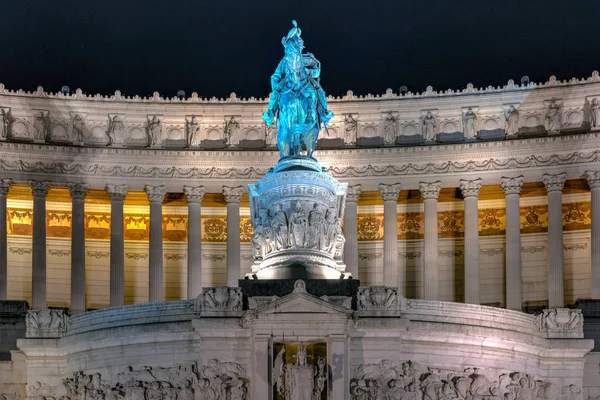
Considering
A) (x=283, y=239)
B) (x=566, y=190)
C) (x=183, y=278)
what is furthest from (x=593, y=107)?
(x=283, y=239)

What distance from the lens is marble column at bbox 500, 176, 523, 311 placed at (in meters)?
91.0

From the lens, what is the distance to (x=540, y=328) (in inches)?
2185

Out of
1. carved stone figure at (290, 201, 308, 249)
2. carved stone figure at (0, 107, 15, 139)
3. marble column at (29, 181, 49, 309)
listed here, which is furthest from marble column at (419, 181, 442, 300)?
carved stone figure at (290, 201, 308, 249)

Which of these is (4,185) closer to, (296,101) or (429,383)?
(296,101)

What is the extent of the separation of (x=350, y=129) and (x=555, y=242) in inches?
583

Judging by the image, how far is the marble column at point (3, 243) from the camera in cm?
8988

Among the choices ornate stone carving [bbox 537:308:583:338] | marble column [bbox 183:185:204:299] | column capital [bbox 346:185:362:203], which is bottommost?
ornate stone carving [bbox 537:308:583:338]

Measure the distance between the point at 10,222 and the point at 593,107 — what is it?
37.1 metres

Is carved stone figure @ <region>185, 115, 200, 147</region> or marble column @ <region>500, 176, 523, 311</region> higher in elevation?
carved stone figure @ <region>185, 115, 200, 147</region>

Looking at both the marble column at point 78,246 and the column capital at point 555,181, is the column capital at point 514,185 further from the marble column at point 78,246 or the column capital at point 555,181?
the marble column at point 78,246

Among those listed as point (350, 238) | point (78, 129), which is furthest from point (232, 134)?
point (350, 238)

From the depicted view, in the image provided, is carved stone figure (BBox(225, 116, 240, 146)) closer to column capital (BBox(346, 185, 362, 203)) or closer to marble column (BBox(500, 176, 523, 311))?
column capital (BBox(346, 185, 362, 203))

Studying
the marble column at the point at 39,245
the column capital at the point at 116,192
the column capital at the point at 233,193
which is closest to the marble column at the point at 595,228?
the column capital at the point at 233,193

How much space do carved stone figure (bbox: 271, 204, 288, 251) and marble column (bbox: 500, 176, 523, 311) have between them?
2954 centimetres
